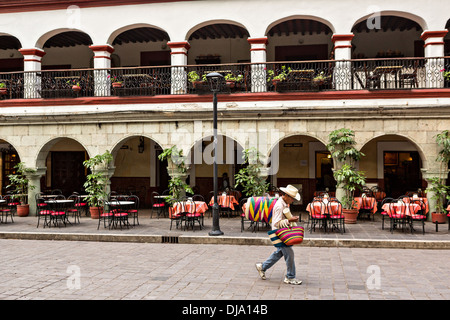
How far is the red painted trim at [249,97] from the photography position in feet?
41.1

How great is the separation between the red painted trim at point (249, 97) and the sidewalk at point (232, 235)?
166 inches

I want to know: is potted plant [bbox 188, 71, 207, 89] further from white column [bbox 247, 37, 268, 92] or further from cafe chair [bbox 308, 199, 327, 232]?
cafe chair [bbox 308, 199, 327, 232]

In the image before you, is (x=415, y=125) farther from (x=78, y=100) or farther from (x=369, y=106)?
(x=78, y=100)

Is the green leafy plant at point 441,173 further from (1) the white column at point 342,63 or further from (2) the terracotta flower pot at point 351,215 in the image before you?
(1) the white column at point 342,63

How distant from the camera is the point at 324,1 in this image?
13266mm

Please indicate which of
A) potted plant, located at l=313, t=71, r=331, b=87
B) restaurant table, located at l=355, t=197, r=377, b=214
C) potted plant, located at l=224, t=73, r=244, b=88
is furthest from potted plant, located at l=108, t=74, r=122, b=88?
restaurant table, located at l=355, t=197, r=377, b=214

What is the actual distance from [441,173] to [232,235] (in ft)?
23.6

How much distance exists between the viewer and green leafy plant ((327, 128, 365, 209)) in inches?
472

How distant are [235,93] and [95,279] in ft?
28.3

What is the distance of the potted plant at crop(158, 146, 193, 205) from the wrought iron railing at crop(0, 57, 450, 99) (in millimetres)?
2331

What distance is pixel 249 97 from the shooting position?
13.3 m
